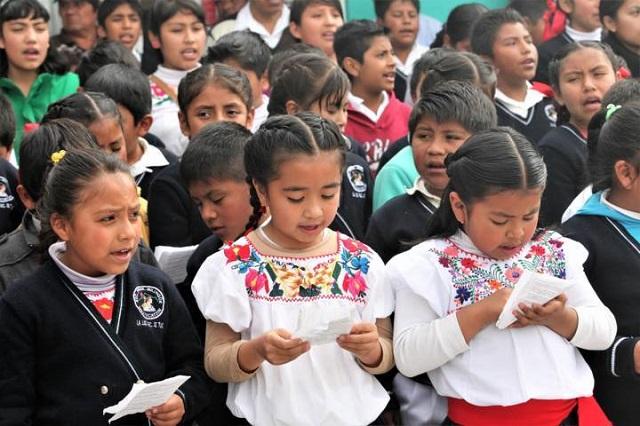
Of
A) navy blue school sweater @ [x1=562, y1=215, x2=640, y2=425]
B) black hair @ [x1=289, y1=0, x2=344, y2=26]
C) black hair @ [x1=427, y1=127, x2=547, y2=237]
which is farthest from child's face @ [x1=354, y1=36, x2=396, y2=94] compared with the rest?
black hair @ [x1=427, y1=127, x2=547, y2=237]

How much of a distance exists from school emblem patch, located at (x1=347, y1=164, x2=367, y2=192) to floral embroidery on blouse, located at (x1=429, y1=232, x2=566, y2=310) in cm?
108

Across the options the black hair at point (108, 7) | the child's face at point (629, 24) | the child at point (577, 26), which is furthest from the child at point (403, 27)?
the black hair at point (108, 7)

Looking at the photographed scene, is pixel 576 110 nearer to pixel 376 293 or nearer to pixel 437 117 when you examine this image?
pixel 437 117

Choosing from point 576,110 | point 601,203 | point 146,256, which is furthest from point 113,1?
point 601,203

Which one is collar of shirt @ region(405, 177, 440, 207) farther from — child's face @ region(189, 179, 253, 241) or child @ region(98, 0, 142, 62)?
child @ region(98, 0, 142, 62)

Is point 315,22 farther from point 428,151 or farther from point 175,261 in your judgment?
point 175,261

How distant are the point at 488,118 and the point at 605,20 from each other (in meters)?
3.13

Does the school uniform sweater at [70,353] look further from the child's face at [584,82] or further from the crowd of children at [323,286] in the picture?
the child's face at [584,82]

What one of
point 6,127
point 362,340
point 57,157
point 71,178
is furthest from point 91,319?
point 6,127

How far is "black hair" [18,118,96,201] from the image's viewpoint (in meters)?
3.55

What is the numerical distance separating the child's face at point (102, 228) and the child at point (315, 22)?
4.25m

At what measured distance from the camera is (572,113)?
5027 mm

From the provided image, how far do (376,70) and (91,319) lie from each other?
3.38 metres

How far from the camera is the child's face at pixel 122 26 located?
720cm
